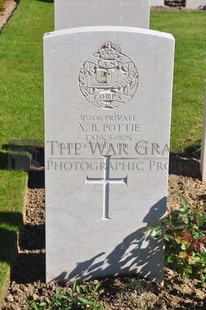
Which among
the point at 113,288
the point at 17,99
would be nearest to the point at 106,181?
the point at 113,288

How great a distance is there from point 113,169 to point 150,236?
1.70 feet

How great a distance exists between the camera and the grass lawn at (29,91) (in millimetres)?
5523

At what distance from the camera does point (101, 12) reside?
5895 millimetres

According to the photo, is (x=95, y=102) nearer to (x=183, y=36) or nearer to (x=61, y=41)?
(x=61, y=41)

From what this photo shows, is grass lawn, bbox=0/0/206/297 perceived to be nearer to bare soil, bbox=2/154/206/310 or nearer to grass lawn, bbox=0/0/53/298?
grass lawn, bbox=0/0/53/298

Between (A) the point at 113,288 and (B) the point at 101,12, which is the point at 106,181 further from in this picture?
(B) the point at 101,12

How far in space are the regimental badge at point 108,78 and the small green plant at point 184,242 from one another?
881 mm

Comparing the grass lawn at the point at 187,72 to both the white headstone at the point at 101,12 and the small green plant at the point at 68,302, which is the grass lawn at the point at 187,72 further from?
the small green plant at the point at 68,302

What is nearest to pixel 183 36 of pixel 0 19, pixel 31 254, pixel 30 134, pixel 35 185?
pixel 0 19

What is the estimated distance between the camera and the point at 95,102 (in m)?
4.00

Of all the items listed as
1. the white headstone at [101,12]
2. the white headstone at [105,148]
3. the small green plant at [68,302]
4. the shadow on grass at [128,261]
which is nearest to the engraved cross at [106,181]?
the white headstone at [105,148]

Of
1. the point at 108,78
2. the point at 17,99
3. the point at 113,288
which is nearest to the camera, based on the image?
the point at 108,78

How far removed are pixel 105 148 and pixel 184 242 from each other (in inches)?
31.8

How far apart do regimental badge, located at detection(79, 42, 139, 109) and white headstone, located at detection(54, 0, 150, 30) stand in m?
1.92
